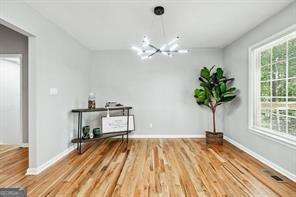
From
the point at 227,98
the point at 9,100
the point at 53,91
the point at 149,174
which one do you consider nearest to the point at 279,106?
the point at 227,98

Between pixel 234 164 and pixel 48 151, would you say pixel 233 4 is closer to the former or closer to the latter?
pixel 234 164

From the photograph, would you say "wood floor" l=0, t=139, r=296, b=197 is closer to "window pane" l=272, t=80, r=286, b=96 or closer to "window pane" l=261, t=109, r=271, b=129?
"window pane" l=261, t=109, r=271, b=129

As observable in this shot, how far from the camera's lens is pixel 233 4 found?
2.73 metres

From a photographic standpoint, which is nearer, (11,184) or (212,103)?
(11,184)

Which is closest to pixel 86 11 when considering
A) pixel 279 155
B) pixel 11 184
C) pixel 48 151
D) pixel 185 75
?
pixel 48 151

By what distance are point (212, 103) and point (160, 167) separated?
2.52 m

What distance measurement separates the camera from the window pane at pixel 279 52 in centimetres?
312

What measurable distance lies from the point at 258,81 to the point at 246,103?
0.56m

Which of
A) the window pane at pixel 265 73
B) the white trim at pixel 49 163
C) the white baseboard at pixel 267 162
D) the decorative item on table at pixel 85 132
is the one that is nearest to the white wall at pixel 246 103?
the white baseboard at pixel 267 162

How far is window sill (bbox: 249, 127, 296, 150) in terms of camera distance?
2730 mm

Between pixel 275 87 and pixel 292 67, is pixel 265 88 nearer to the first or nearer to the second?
pixel 275 87

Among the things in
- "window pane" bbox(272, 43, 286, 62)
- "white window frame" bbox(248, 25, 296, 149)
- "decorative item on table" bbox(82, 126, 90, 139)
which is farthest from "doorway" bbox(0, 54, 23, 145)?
"window pane" bbox(272, 43, 286, 62)

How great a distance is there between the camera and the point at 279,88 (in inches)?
126

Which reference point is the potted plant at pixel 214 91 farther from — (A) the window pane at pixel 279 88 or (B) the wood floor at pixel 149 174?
(A) the window pane at pixel 279 88
